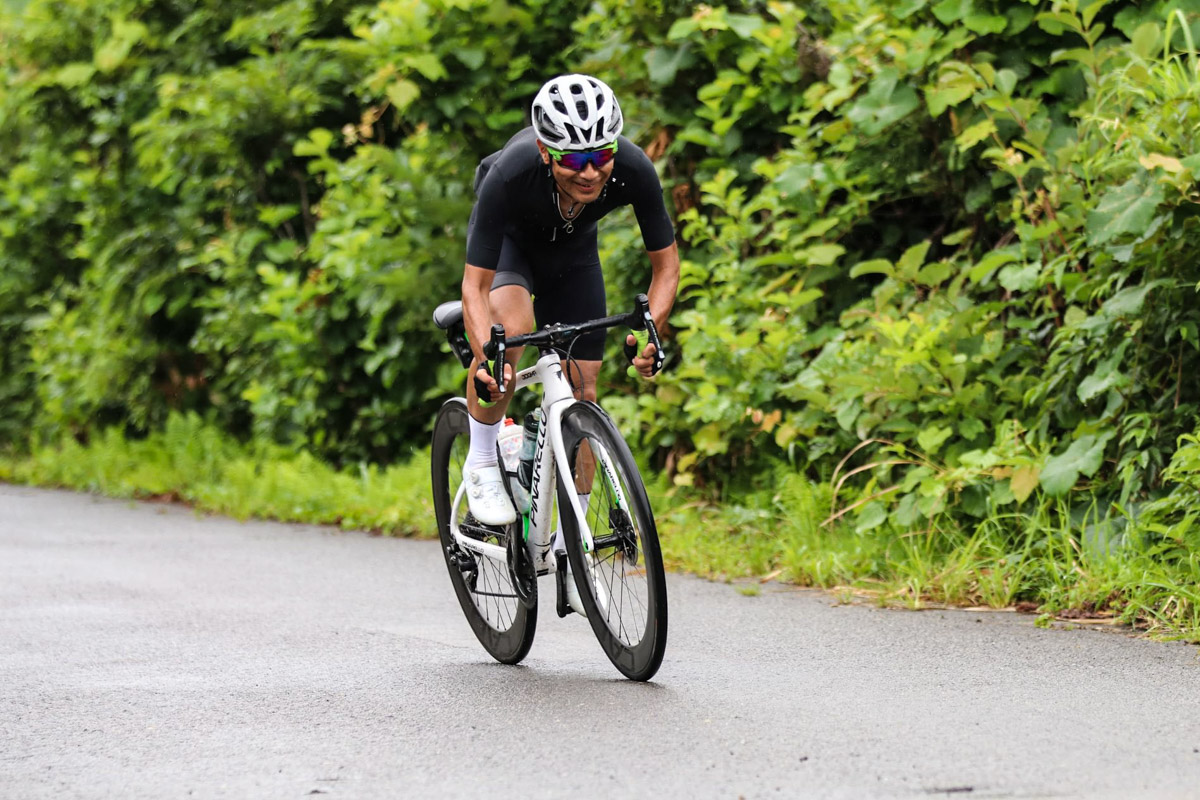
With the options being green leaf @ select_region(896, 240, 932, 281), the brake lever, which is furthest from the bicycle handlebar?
green leaf @ select_region(896, 240, 932, 281)

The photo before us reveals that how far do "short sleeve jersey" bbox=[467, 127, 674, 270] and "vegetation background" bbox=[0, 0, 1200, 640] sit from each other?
2.17m

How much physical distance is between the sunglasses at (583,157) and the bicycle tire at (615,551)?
82 centimetres

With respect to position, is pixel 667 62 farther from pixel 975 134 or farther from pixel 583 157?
pixel 583 157

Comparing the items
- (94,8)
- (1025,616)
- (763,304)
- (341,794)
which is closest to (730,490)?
(763,304)

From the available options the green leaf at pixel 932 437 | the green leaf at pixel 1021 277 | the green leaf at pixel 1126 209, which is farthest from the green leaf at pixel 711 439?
the green leaf at pixel 1126 209

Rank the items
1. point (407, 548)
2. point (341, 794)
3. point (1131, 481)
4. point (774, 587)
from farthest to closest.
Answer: point (407, 548) < point (774, 587) < point (1131, 481) < point (341, 794)

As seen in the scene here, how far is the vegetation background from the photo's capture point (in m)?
6.73

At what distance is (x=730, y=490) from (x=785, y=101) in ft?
7.69

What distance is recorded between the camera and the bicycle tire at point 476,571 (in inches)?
229

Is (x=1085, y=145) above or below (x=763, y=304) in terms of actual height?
above

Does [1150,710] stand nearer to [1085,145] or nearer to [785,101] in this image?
[1085,145]

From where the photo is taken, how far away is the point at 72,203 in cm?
1692

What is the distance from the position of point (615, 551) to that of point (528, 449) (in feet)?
2.41

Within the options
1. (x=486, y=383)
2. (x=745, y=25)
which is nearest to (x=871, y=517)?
(x=486, y=383)
